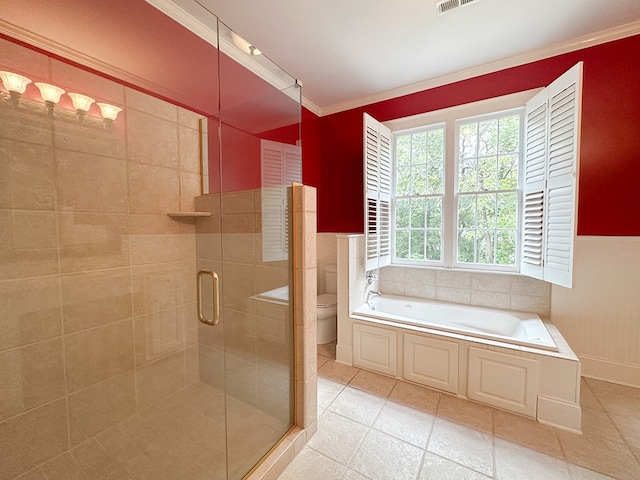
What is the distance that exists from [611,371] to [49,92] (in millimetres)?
4212

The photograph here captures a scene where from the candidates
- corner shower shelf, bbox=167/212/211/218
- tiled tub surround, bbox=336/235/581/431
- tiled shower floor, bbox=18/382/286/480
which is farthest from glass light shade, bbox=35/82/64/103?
tiled tub surround, bbox=336/235/581/431

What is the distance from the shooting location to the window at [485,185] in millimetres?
1999

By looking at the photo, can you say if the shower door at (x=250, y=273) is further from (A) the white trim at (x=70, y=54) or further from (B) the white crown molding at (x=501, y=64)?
(B) the white crown molding at (x=501, y=64)

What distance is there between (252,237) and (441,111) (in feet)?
8.01

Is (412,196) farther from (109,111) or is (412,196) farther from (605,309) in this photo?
(109,111)

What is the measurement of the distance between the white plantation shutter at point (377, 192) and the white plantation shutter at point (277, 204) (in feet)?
3.25

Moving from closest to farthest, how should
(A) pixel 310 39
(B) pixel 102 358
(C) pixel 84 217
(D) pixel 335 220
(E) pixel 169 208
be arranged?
1. (C) pixel 84 217
2. (B) pixel 102 358
3. (E) pixel 169 208
4. (A) pixel 310 39
5. (D) pixel 335 220

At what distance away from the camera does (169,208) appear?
184 cm

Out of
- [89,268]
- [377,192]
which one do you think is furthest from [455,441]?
[89,268]

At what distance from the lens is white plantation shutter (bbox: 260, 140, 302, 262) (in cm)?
165

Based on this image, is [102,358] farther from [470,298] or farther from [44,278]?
[470,298]

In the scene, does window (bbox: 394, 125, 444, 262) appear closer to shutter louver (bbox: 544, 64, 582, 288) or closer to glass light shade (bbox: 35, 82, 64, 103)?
shutter louver (bbox: 544, 64, 582, 288)

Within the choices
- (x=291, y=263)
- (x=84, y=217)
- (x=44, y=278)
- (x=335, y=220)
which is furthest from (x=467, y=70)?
(x=44, y=278)

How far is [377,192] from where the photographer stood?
9.18 feet
